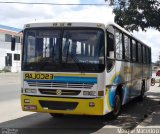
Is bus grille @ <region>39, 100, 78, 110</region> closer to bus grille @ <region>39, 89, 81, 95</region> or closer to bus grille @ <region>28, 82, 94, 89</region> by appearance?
bus grille @ <region>39, 89, 81, 95</region>

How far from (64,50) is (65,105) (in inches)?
57.6

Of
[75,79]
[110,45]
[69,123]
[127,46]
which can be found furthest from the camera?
[127,46]

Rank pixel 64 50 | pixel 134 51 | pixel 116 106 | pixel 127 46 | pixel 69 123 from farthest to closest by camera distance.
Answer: pixel 134 51 < pixel 127 46 < pixel 116 106 < pixel 69 123 < pixel 64 50

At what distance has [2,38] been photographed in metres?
73.0

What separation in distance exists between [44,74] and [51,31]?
1209mm

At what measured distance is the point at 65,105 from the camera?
35.6ft

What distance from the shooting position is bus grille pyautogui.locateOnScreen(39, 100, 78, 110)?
10.8 meters

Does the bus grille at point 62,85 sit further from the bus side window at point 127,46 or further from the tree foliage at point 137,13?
the tree foliage at point 137,13

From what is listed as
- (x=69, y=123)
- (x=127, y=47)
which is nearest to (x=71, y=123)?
(x=69, y=123)

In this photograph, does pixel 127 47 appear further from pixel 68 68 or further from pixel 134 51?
pixel 68 68

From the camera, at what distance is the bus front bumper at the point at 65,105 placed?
35.1 feet

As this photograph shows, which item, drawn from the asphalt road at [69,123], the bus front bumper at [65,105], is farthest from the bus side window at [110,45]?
the asphalt road at [69,123]

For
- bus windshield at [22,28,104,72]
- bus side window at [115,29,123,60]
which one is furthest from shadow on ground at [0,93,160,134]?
bus side window at [115,29,123,60]

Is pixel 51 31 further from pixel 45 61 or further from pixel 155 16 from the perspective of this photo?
pixel 155 16
